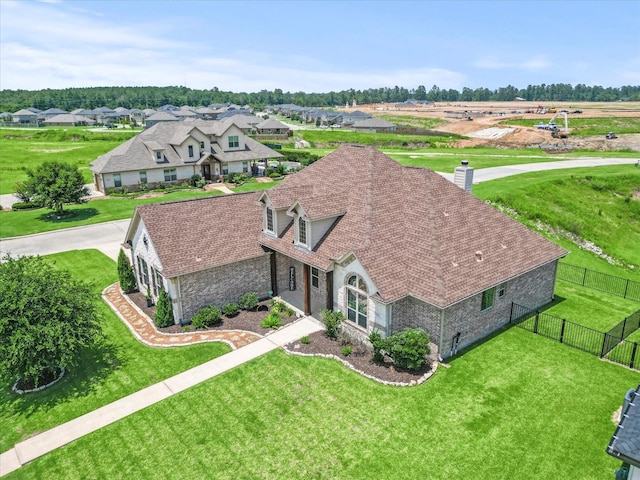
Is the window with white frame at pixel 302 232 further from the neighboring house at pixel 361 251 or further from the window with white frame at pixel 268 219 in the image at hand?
the window with white frame at pixel 268 219

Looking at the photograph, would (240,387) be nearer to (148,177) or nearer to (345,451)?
(345,451)

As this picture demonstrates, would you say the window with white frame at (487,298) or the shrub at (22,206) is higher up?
the window with white frame at (487,298)

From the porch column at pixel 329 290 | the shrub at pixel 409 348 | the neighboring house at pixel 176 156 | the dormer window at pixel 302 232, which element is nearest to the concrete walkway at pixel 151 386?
the porch column at pixel 329 290

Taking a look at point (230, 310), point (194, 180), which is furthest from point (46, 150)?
point (230, 310)

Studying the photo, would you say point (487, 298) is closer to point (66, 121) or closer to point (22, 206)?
point (22, 206)

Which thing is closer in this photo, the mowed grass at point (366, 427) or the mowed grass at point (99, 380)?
the mowed grass at point (366, 427)
